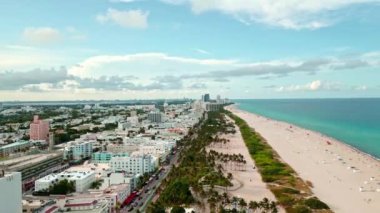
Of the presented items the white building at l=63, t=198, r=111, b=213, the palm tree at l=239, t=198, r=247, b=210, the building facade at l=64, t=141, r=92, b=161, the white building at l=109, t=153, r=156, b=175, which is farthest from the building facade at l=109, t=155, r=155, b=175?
the palm tree at l=239, t=198, r=247, b=210

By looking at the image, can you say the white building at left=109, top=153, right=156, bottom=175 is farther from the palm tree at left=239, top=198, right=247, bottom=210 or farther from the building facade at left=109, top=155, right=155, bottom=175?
the palm tree at left=239, top=198, right=247, bottom=210

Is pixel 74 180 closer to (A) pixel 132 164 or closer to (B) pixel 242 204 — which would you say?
(A) pixel 132 164

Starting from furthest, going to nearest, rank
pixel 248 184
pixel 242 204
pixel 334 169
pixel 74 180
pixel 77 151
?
1. pixel 77 151
2. pixel 334 169
3. pixel 248 184
4. pixel 74 180
5. pixel 242 204

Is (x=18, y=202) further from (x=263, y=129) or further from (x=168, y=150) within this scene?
(x=263, y=129)

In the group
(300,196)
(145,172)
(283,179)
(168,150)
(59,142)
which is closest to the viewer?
(300,196)

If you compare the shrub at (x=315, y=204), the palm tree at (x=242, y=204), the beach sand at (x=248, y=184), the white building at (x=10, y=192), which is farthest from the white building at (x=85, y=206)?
the shrub at (x=315, y=204)

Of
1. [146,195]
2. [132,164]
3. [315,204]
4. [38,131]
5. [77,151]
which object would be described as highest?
[38,131]

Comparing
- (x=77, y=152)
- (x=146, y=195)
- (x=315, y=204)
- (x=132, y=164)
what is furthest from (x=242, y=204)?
(x=77, y=152)

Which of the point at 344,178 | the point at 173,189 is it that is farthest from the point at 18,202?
the point at 344,178
